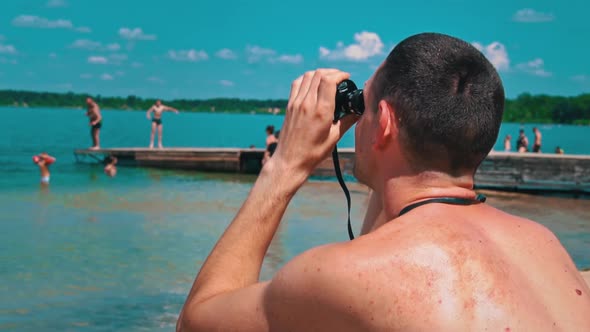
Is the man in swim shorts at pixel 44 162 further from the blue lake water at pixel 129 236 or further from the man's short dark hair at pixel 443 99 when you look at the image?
the man's short dark hair at pixel 443 99

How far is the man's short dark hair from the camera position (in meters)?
1.76

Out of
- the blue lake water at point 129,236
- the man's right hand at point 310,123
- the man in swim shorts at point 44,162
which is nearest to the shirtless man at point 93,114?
the blue lake water at point 129,236

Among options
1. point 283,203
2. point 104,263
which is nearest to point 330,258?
point 283,203

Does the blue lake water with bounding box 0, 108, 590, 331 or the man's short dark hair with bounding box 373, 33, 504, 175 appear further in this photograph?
the blue lake water with bounding box 0, 108, 590, 331

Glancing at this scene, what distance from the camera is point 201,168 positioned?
2859cm

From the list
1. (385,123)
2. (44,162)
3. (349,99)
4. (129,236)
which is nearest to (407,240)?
(385,123)

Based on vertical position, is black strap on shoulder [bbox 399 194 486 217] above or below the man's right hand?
below

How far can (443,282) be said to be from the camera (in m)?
1.58

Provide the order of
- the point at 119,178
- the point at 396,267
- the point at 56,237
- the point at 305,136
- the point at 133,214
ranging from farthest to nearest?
the point at 119,178, the point at 133,214, the point at 56,237, the point at 305,136, the point at 396,267

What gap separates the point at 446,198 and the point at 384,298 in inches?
14.1

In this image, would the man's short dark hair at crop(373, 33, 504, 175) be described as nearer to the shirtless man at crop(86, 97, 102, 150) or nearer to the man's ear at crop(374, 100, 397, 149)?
the man's ear at crop(374, 100, 397, 149)

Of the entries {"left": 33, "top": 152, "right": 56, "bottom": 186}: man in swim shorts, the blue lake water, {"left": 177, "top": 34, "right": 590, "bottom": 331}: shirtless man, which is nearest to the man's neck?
{"left": 177, "top": 34, "right": 590, "bottom": 331}: shirtless man

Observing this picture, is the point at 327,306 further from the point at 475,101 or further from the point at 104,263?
the point at 104,263

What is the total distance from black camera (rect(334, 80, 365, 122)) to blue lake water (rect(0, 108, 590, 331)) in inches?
260
